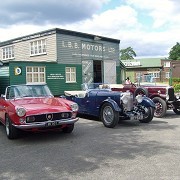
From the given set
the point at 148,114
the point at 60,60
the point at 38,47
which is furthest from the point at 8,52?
the point at 148,114

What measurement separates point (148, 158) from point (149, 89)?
7.19 metres

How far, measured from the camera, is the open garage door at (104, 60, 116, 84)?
26.5 m

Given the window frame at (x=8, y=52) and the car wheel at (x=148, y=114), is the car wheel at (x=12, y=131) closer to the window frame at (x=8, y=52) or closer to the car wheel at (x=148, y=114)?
the car wheel at (x=148, y=114)

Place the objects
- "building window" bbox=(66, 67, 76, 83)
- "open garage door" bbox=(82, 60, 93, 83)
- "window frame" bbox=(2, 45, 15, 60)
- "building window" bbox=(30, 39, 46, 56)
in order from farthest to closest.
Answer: "window frame" bbox=(2, 45, 15, 60)
"open garage door" bbox=(82, 60, 93, 83)
"building window" bbox=(66, 67, 76, 83)
"building window" bbox=(30, 39, 46, 56)

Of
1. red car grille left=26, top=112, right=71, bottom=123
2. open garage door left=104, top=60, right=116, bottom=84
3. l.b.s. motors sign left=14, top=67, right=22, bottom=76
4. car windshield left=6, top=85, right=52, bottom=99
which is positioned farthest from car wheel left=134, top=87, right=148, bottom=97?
open garage door left=104, top=60, right=116, bottom=84

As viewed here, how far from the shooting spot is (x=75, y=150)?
20.5 feet

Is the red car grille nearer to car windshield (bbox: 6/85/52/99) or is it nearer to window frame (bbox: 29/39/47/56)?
car windshield (bbox: 6/85/52/99)

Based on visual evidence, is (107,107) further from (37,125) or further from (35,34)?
(35,34)

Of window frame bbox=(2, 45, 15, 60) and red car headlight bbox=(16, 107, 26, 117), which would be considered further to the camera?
window frame bbox=(2, 45, 15, 60)

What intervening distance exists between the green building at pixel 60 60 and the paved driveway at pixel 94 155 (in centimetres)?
1231

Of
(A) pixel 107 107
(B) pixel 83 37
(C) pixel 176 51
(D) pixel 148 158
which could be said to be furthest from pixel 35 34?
(C) pixel 176 51

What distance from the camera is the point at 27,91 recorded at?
28.4ft

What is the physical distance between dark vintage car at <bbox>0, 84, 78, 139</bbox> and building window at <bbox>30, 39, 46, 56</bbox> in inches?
592

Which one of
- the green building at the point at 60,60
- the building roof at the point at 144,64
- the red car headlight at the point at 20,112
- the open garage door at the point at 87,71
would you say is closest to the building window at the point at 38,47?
the green building at the point at 60,60
